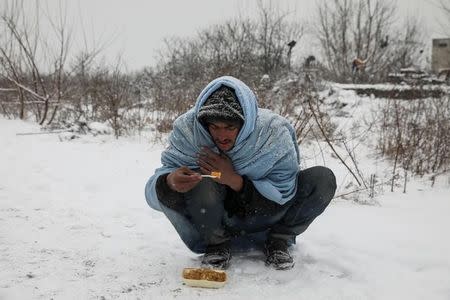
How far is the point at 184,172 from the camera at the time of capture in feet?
5.21

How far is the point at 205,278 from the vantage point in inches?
63.8

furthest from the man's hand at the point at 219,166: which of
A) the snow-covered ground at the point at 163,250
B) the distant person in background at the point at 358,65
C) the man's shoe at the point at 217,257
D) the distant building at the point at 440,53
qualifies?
the distant building at the point at 440,53

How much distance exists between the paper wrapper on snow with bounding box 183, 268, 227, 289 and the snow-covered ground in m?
0.03

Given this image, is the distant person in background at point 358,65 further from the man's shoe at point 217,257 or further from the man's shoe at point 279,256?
the man's shoe at point 217,257

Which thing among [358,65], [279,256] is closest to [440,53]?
[358,65]

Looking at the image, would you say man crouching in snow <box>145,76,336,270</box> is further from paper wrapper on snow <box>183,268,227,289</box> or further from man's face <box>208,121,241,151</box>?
paper wrapper on snow <box>183,268,227,289</box>

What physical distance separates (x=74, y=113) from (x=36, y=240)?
17.0ft

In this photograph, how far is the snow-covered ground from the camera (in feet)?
5.31

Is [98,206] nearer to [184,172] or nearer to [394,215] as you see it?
[184,172]

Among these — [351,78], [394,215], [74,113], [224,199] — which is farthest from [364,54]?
[224,199]

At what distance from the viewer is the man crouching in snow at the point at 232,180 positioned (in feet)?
5.46

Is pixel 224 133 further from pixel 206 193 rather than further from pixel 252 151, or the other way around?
pixel 206 193

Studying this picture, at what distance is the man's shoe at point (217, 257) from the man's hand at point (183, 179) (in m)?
0.35

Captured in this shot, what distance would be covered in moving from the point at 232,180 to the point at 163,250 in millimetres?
603
